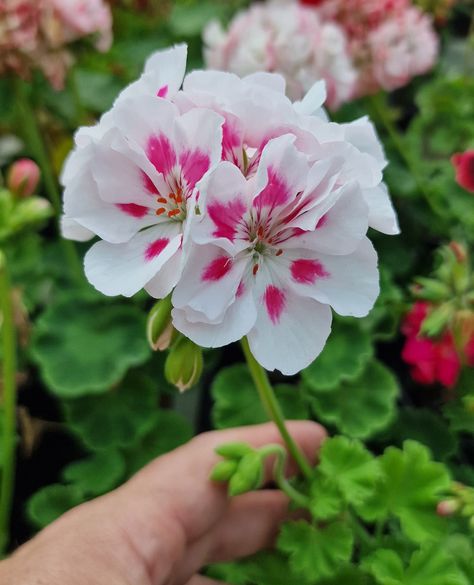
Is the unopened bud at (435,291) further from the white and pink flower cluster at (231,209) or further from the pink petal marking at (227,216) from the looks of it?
the pink petal marking at (227,216)

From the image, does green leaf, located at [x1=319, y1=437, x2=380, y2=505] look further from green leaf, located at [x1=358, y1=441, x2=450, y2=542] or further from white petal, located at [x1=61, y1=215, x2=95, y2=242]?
white petal, located at [x1=61, y1=215, x2=95, y2=242]

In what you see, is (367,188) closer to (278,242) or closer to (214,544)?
(278,242)

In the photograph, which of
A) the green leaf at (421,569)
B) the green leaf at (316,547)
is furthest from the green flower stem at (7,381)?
the green leaf at (421,569)

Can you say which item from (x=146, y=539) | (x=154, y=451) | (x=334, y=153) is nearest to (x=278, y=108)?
(x=334, y=153)

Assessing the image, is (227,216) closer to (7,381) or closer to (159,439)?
(7,381)

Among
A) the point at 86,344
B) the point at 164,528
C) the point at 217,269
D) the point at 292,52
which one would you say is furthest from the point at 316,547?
the point at 292,52

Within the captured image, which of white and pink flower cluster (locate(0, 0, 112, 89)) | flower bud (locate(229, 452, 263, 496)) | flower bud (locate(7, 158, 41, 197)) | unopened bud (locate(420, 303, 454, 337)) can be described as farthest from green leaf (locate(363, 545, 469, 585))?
white and pink flower cluster (locate(0, 0, 112, 89))
